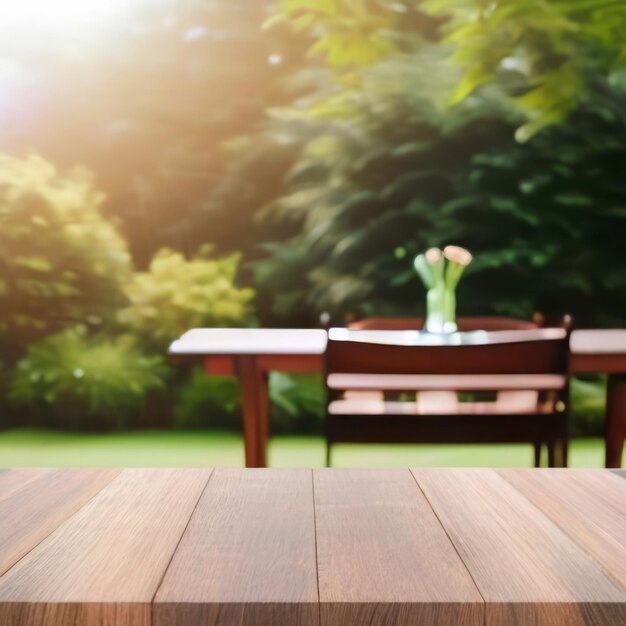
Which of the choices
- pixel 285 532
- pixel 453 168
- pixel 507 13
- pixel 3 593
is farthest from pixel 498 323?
pixel 3 593

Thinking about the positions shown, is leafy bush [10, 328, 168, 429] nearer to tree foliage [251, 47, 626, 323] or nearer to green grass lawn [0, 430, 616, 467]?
green grass lawn [0, 430, 616, 467]

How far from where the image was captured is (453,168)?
13.7 ft

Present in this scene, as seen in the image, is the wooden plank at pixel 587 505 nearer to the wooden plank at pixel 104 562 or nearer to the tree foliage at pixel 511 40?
the wooden plank at pixel 104 562

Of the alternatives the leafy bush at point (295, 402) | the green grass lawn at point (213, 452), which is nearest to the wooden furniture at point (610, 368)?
the green grass lawn at point (213, 452)

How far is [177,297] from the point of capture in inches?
164

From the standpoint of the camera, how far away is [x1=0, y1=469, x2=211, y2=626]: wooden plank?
642 mm

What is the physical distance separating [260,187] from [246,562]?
3.60m

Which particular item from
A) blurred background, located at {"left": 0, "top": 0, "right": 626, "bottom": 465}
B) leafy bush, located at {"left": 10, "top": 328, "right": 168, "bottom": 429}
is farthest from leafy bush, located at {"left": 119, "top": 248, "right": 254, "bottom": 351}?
leafy bush, located at {"left": 10, "top": 328, "right": 168, "bottom": 429}

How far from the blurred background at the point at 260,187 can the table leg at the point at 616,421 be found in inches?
66.3

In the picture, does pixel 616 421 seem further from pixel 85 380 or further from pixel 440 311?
pixel 85 380

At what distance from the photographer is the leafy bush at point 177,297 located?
418cm

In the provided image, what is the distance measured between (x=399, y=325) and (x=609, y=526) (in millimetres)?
2068

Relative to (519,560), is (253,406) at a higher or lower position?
lower

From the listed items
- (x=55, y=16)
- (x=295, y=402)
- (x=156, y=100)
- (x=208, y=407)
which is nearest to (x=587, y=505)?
(x=295, y=402)
